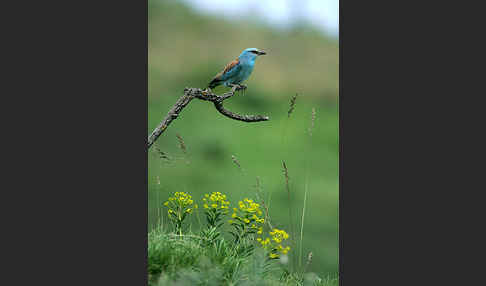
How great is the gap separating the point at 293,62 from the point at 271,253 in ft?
6.91

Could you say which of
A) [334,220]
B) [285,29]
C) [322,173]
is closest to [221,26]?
[285,29]

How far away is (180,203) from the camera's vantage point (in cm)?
584

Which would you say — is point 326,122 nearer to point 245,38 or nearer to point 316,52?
point 316,52

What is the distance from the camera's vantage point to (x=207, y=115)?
6.44 metres

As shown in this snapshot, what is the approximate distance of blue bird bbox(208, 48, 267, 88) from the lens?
235 inches

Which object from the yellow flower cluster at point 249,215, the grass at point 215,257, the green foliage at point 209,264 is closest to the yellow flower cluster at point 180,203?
the grass at point 215,257

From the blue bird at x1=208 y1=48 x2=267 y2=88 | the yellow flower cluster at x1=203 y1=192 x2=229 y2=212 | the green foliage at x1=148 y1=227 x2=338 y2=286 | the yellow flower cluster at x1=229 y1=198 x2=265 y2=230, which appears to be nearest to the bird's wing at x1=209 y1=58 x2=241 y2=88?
the blue bird at x1=208 y1=48 x2=267 y2=88

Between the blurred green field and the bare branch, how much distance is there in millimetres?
153

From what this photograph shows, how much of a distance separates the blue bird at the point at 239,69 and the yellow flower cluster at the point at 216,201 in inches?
44.2

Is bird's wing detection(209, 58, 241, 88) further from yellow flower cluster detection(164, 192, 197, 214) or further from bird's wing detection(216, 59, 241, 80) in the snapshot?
yellow flower cluster detection(164, 192, 197, 214)

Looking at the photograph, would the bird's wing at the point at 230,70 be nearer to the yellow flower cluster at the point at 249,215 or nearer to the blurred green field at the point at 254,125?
the blurred green field at the point at 254,125

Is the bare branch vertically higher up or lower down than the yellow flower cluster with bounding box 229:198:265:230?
higher up

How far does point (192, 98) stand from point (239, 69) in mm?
602

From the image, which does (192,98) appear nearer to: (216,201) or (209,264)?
(216,201)
